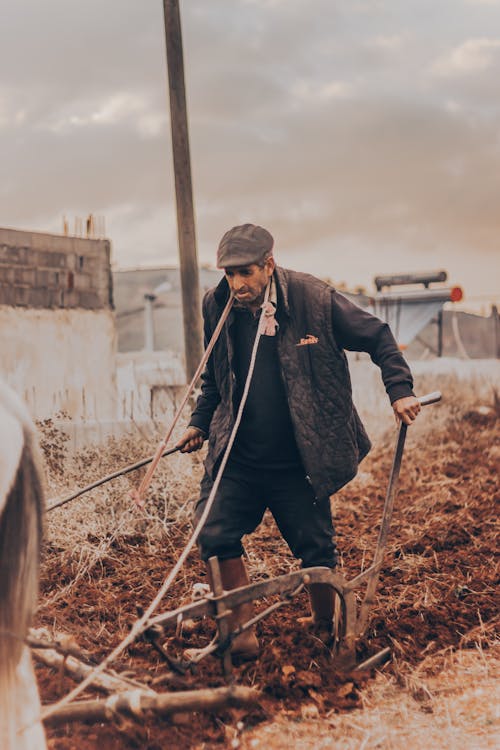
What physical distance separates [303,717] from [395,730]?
35 cm

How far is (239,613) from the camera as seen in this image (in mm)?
3928

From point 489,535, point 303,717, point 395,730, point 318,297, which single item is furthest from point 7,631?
point 489,535

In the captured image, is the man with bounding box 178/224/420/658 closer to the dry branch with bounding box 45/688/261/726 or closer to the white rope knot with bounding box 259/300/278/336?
the white rope knot with bounding box 259/300/278/336

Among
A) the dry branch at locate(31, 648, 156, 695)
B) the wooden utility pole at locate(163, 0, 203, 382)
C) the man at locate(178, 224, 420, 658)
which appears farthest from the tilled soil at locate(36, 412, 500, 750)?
the wooden utility pole at locate(163, 0, 203, 382)

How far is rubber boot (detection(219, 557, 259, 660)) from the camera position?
12.7 ft

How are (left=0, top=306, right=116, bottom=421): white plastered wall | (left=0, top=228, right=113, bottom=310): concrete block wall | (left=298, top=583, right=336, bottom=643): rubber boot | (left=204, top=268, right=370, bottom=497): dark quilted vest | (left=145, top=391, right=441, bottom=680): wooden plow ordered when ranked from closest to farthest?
1. (left=145, top=391, right=441, bottom=680): wooden plow
2. (left=204, top=268, right=370, bottom=497): dark quilted vest
3. (left=298, top=583, right=336, bottom=643): rubber boot
4. (left=0, top=306, right=116, bottom=421): white plastered wall
5. (left=0, top=228, right=113, bottom=310): concrete block wall

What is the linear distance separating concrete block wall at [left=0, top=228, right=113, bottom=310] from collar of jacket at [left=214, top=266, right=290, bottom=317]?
26.7 feet

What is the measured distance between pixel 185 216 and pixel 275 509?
18.0ft

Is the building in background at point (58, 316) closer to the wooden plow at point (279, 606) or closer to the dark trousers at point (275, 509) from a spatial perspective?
the dark trousers at point (275, 509)

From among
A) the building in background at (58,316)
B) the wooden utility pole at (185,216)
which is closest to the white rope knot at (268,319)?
the wooden utility pole at (185,216)

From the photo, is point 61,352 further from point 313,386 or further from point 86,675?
point 86,675

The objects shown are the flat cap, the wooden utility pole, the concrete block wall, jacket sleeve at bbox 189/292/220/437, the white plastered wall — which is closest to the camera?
the flat cap

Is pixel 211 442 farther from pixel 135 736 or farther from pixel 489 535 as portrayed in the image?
pixel 489 535

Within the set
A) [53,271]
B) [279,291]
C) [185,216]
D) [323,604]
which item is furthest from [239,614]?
[53,271]
